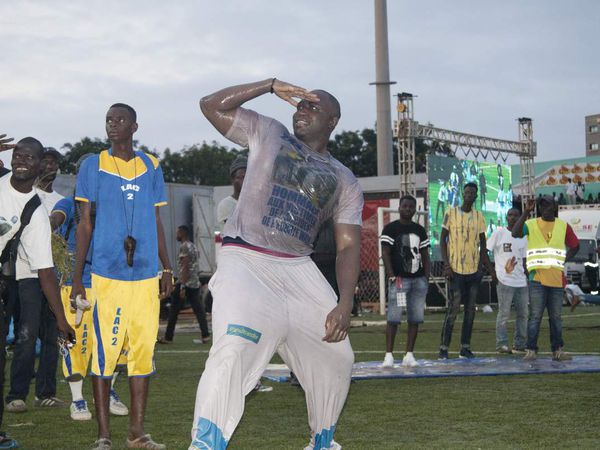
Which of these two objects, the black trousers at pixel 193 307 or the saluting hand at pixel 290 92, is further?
the black trousers at pixel 193 307

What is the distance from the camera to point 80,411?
8.62m

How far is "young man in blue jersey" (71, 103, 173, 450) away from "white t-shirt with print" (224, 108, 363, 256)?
1520mm

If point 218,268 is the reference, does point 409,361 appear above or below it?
below

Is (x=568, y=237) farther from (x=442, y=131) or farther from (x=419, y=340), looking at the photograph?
(x=442, y=131)

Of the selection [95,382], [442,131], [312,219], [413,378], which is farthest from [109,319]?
[442,131]

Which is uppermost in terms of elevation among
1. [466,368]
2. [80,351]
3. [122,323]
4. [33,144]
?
[33,144]

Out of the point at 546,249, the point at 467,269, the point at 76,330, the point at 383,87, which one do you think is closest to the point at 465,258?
the point at 467,269

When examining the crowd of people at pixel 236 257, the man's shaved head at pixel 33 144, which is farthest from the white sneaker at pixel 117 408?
the man's shaved head at pixel 33 144

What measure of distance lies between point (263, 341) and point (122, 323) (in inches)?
75.2

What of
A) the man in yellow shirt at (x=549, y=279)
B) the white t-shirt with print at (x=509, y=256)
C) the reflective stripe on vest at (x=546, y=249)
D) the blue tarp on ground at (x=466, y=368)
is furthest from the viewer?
the white t-shirt with print at (x=509, y=256)

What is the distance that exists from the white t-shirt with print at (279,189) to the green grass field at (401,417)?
208cm

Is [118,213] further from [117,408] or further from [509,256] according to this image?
[509,256]

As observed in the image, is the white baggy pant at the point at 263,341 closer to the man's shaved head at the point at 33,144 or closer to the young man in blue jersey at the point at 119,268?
the young man in blue jersey at the point at 119,268

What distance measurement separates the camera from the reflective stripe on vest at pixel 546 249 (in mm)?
13391
